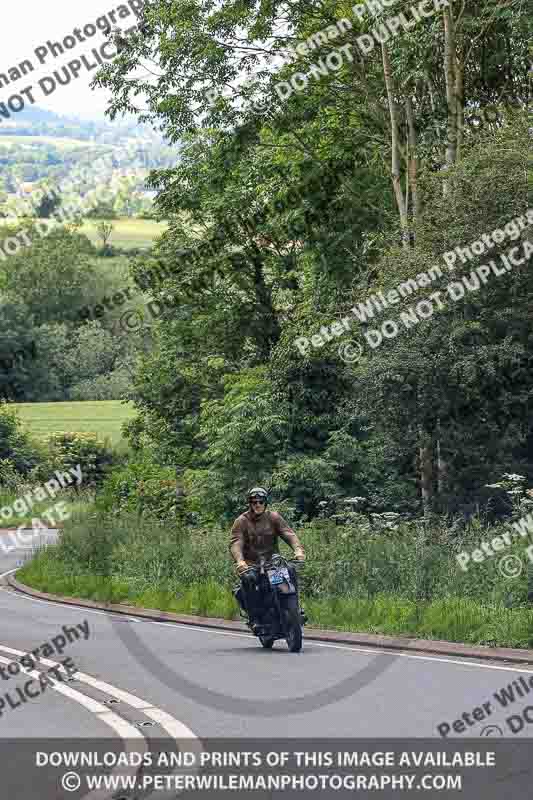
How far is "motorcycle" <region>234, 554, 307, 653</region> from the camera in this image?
1486 centimetres

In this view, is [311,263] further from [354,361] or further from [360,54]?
[354,361]

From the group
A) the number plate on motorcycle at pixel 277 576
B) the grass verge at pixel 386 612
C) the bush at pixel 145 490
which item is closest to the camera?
the number plate on motorcycle at pixel 277 576

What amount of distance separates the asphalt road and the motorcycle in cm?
20

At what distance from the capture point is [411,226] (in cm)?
2981

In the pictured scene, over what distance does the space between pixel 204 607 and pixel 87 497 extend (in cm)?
2813
